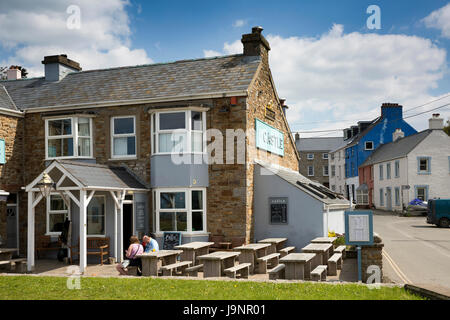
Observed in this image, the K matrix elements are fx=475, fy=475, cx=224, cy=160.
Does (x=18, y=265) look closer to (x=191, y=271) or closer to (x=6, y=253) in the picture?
(x=6, y=253)

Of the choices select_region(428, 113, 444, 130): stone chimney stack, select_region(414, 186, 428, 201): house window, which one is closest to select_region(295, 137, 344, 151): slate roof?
select_region(428, 113, 444, 130): stone chimney stack

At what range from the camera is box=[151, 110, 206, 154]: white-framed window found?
1759 cm

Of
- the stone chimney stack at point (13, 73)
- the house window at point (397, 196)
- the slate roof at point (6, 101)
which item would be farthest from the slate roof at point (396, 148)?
the slate roof at point (6, 101)

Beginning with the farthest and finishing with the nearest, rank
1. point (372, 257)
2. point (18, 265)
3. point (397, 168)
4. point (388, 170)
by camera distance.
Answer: point (388, 170), point (397, 168), point (18, 265), point (372, 257)

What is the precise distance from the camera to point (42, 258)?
723 inches

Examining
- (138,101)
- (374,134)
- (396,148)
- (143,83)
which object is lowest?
(138,101)

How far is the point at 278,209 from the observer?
58.5 feet

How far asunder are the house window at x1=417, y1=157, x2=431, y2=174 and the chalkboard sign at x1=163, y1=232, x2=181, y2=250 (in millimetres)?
32286

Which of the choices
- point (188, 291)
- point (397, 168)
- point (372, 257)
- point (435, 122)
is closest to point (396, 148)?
point (397, 168)

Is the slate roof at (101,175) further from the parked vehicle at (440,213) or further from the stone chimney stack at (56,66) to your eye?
the parked vehicle at (440,213)

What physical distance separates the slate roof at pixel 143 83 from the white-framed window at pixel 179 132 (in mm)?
827

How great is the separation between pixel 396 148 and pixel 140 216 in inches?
1438

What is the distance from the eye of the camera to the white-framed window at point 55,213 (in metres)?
18.7
